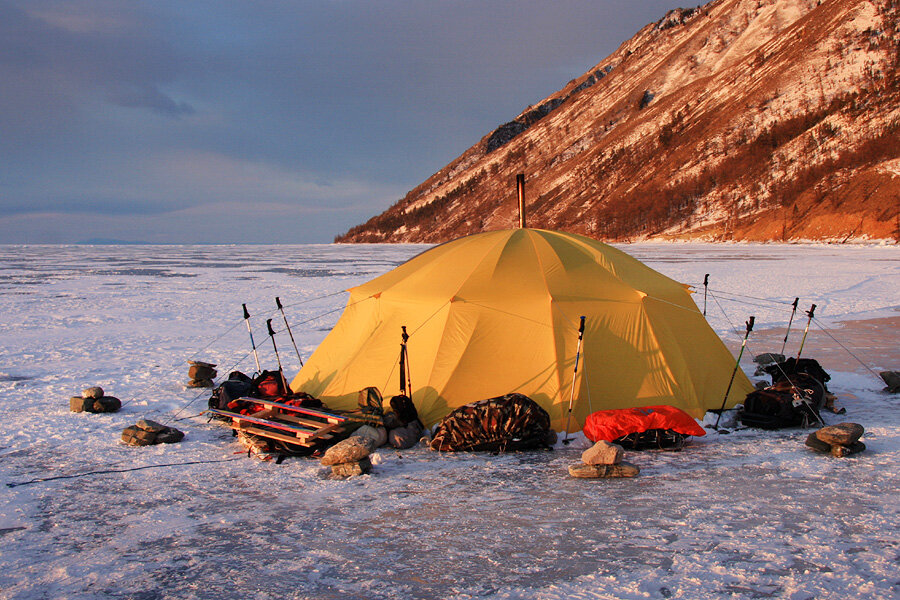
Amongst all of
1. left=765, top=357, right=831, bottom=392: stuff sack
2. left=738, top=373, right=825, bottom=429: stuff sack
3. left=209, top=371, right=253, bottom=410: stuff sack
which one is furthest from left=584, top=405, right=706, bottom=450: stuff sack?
left=209, top=371, right=253, bottom=410: stuff sack

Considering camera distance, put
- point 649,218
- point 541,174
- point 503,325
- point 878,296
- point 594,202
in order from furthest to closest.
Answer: point 541,174
point 594,202
point 649,218
point 878,296
point 503,325

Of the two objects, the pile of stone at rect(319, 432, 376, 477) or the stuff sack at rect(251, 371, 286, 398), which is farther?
the stuff sack at rect(251, 371, 286, 398)

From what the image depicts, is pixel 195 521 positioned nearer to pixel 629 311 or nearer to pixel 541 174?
pixel 629 311

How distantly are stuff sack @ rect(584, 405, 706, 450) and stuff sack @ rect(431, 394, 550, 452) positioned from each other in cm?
58

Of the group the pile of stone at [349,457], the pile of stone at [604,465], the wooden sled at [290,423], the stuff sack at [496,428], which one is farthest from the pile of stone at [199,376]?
the pile of stone at [604,465]

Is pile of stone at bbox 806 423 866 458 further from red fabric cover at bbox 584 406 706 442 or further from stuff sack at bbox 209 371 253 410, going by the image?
stuff sack at bbox 209 371 253 410

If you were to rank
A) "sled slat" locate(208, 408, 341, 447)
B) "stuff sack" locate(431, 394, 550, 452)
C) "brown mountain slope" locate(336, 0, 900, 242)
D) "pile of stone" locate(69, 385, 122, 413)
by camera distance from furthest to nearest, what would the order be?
"brown mountain slope" locate(336, 0, 900, 242), "pile of stone" locate(69, 385, 122, 413), "stuff sack" locate(431, 394, 550, 452), "sled slat" locate(208, 408, 341, 447)

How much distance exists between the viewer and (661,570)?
14.5ft

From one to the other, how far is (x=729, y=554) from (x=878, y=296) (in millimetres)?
19813

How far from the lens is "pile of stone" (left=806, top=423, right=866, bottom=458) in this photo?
671 centimetres

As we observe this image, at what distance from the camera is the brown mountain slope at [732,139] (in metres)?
66.1

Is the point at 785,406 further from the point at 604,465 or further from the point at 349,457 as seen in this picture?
the point at 349,457

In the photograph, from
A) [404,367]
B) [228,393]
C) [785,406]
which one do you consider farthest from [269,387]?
[785,406]

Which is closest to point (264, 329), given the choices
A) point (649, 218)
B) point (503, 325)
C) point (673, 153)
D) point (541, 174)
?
point (503, 325)
